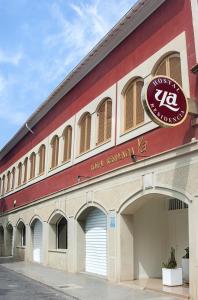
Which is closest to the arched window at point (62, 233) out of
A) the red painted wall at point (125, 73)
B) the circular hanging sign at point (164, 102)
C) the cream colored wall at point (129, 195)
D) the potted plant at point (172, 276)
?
the cream colored wall at point (129, 195)

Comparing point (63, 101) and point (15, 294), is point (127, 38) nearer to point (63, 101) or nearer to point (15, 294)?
point (63, 101)

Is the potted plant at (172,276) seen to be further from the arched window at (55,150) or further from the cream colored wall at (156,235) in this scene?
the arched window at (55,150)

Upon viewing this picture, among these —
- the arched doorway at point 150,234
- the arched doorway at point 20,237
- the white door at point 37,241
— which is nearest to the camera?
the arched doorway at point 150,234

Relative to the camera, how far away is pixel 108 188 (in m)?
16.8

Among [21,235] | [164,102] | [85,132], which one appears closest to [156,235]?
[85,132]

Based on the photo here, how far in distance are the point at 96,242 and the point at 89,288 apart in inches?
161

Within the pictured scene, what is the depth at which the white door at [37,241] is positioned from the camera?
25.9m

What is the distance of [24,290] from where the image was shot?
48.7 feet

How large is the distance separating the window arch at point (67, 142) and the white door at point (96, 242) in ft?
11.0

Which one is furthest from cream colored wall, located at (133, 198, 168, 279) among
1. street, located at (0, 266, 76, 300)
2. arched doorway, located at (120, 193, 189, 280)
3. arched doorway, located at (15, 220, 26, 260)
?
arched doorway, located at (15, 220, 26, 260)

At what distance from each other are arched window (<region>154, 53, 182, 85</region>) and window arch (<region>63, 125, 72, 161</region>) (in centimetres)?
807

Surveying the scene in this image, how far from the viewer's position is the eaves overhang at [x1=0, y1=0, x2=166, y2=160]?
49.7 ft

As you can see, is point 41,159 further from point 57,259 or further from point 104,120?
point 104,120

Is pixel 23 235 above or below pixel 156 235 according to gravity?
below
